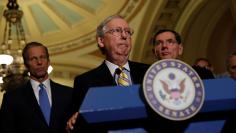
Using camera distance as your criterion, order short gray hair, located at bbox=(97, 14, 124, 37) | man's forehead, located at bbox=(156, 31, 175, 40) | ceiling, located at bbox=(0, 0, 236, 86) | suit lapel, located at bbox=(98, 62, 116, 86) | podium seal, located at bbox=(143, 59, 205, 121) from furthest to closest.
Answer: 1. ceiling, located at bbox=(0, 0, 236, 86)
2. man's forehead, located at bbox=(156, 31, 175, 40)
3. short gray hair, located at bbox=(97, 14, 124, 37)
4. suit lapel, located at bbox=(98, 62, 116, 86)
5. podium seal, located at bbox=(143, 59, 205, 121)

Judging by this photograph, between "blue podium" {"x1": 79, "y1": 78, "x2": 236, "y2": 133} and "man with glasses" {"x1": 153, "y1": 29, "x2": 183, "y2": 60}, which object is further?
"man with glasses" {"x1": 153, "y1": 29, "x2": 183, "y2": 60}

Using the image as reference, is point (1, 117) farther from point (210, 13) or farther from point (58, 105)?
point (210, 13)

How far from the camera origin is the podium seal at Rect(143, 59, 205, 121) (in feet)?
3.73

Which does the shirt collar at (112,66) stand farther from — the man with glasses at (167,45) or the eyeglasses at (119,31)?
the man with glasses at (167,45)

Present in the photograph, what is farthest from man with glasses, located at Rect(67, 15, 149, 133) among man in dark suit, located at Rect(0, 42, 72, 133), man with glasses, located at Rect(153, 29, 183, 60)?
man with glasses, located at Rect(153, 29, 183, 60)

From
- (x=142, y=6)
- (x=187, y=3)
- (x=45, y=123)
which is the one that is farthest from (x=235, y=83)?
(x=142, y=6)

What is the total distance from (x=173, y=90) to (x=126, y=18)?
8742mm

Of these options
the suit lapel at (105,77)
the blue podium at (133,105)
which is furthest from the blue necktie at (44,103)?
the blue podium at (133,105)

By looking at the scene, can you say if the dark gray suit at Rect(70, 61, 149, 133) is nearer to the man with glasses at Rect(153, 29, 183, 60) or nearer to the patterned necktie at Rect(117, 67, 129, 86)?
the patterned necktie at Rect(117, 67, 129, 86)

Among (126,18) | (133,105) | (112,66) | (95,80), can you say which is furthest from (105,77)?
(126,18)

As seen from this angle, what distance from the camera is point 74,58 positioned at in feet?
38.0

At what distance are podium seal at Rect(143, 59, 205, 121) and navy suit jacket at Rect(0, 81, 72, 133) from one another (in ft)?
3.74

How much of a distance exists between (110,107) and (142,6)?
8.38 meters

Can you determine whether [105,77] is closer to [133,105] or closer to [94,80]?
[94,80]
